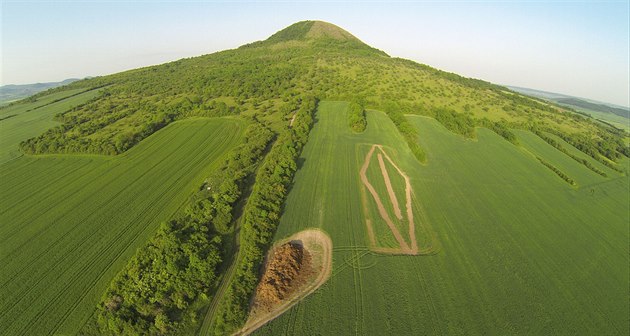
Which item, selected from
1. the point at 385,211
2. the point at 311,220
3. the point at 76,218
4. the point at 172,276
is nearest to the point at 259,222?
the point at 311,220

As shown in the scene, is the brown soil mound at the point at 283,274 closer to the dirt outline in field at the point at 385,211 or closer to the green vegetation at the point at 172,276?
the green vegetation at the point at 172,276

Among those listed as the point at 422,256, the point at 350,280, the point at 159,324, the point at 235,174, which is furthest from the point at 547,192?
the point at 159,324

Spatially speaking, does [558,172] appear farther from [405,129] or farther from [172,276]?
[172,276]

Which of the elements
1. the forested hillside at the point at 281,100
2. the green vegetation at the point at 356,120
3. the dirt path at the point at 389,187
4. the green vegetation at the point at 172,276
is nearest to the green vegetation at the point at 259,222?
the green vegetation at the point at 172,276

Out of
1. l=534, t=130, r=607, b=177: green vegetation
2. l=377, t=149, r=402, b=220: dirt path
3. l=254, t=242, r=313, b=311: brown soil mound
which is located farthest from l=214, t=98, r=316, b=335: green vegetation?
l=534, t=130, r=607, b=177: green vegetation

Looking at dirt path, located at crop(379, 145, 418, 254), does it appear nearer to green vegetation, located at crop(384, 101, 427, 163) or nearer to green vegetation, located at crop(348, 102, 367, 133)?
green vegetation, located at crop(384, 101, 427, 163)
